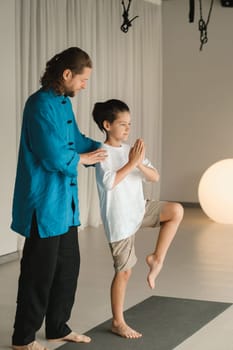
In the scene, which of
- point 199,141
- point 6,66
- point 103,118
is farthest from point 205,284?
point 199,141

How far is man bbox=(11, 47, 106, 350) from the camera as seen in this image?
3463 millimetres

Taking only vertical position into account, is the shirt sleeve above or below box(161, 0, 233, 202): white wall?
above

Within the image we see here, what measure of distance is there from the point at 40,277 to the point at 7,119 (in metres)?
2.54

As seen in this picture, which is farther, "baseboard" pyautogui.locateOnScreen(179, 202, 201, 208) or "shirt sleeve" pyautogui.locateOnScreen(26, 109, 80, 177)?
"baseboard" pyautogui.locateOnScreen(179, 202, 201, 208)

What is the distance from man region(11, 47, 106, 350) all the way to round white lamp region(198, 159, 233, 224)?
4.30m

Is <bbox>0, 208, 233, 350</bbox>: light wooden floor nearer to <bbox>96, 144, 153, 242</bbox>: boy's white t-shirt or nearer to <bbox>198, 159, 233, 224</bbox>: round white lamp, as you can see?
<bbox>198, 159, 233, 224</bbox>: round white lamp

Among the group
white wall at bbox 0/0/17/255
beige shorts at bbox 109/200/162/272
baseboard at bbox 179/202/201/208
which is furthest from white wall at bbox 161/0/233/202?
beige shorts at bbox 109/200/162/272

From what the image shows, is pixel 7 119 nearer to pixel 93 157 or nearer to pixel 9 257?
pixel 9 257

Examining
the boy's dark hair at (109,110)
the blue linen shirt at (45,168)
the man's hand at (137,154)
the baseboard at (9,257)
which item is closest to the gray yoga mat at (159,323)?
the blue linen shirt at (45,168)

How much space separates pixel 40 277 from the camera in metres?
3.57

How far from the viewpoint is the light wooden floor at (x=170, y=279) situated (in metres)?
4.08

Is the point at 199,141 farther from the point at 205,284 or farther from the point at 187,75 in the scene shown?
the point at 205,284

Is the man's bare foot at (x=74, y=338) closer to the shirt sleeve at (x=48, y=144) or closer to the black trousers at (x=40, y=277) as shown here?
the black trousers at (x=40, y=277)

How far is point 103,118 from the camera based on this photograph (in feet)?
12.5
